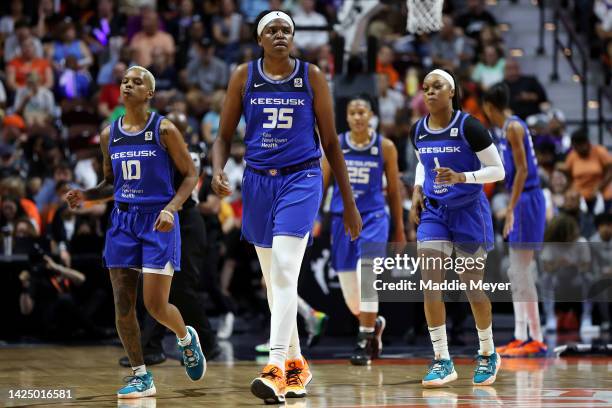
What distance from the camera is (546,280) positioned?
1278cm

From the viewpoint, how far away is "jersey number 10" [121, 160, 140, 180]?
7.81 metres

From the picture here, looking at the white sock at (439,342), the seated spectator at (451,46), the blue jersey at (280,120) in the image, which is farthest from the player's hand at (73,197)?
the seated spectator at (451,46)

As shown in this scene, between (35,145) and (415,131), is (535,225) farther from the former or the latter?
(35,145)

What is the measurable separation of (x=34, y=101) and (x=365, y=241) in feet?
24.5

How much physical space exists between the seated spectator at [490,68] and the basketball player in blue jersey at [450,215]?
9288 millimetres

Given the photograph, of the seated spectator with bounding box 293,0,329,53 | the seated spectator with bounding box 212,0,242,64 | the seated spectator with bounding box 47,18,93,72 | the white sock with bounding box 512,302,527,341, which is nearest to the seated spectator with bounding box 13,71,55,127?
the seated spectator with bounding box 47,18,93,72

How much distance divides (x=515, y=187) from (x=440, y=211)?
7.84 feet

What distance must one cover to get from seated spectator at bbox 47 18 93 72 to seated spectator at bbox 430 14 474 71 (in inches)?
209

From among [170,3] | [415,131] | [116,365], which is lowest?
[116,365]

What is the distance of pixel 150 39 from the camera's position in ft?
58.0

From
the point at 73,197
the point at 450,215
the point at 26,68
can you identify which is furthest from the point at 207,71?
the point at 73,197

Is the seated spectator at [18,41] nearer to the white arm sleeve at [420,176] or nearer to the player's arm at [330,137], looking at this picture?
the white arm sleeve at [420,176]

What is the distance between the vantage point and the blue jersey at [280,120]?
→ 743cm

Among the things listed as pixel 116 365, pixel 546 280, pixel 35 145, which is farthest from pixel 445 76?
pixel 35 145
